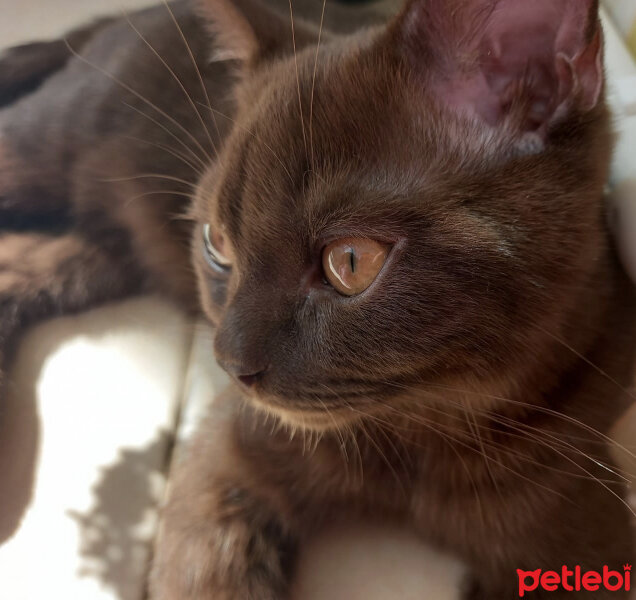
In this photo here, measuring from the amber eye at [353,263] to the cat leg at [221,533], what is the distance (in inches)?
17.4

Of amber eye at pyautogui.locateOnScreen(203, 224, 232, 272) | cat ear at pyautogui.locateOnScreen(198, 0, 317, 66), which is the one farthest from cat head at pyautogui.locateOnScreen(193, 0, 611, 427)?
cat ear at pyautogui.locateOnScreen(198, 0, 317, 66)

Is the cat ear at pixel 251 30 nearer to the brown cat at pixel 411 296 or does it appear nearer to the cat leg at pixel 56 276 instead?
the brown cat at pixel 411 296

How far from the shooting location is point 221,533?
37.4 inches

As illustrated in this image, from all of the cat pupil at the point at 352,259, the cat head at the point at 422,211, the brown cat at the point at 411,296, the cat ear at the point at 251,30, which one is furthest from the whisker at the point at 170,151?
the cat pupil at the point at 352,259

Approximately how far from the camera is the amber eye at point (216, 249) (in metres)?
0.84

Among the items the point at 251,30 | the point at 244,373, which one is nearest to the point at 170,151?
the point at 251,30

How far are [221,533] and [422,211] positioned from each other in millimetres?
608

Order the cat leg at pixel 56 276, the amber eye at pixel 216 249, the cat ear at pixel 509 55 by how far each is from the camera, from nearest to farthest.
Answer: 1. the cat ear at pixel 509 55
2. the amber eye at pixel 216 249
3. the cat leg at pixel 56 276

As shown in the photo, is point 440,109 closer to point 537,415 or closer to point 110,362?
point 537,415

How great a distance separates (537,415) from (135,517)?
0.69 meters

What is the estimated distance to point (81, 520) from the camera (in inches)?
40.8

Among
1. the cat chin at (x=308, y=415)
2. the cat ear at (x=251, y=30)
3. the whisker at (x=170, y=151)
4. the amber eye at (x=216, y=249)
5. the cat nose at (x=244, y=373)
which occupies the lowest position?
the cat chin at (x=308, y=415)

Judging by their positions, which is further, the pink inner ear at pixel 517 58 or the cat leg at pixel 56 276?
the cat leg at pixel 56 276

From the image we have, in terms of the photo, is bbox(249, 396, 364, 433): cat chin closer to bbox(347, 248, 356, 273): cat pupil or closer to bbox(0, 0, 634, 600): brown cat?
bbox(0, 0, 634, 600): brown cat
